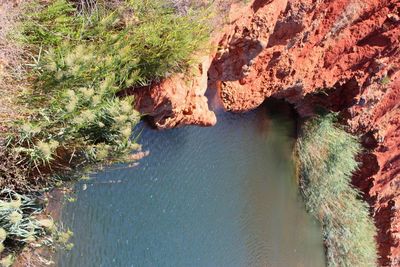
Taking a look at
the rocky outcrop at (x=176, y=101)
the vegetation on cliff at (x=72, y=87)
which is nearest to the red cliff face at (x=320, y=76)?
the rocky outcrop at (x=176, y=101)

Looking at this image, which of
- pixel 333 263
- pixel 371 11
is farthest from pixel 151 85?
pixel 333 263

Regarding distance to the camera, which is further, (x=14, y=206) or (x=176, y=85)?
(x=176, y=85)

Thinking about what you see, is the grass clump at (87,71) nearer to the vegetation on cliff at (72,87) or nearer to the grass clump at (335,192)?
the vegetation on cliff at (72,87)

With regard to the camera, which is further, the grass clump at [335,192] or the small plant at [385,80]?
the grass clump at [335,192]

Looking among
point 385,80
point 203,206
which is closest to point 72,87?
point 203,206

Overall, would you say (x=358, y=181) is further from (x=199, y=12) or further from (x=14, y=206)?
(x=14, y=206)

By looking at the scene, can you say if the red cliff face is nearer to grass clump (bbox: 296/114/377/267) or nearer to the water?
grass clump (bbox: 296/114/377/267)
